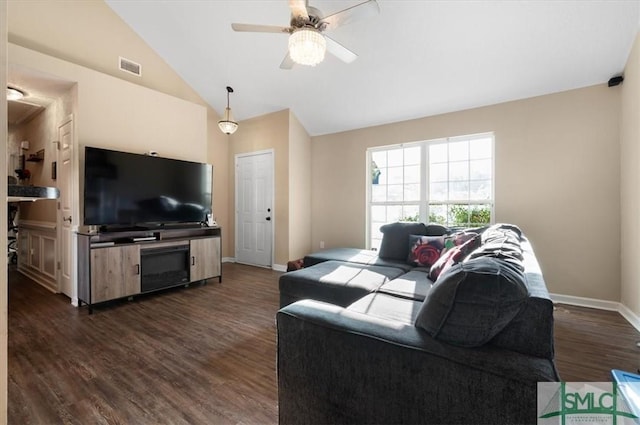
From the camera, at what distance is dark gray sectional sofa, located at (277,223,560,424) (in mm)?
900

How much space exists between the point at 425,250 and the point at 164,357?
2562 mm

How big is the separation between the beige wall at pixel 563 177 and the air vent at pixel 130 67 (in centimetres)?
447

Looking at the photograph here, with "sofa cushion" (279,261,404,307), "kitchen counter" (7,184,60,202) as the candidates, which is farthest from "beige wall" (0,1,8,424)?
"sofa cushion" (279,261,404,307)

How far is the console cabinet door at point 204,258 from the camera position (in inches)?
154

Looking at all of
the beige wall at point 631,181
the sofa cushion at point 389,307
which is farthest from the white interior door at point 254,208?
the beige wall at point 631,181

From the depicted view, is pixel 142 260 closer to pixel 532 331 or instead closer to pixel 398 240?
pixel 398 240

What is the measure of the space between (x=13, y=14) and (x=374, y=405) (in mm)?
4946

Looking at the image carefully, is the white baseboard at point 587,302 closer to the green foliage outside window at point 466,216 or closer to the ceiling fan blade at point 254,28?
the green foliage outside window at point 466,216

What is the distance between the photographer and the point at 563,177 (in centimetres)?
335

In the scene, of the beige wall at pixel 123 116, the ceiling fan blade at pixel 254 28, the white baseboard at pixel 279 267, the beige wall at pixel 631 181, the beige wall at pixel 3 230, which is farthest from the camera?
the white baseboard at pixel 279 267

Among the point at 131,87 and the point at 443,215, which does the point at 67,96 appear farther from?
the point at 443,215

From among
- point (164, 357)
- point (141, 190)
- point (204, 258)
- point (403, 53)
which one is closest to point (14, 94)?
point (141, 190)

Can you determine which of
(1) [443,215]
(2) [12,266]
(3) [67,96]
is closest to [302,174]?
(1) [443,215]

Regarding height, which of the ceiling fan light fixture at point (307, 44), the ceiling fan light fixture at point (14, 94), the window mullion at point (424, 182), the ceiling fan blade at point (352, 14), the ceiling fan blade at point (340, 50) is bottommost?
the window mullion at point (424, 182)
